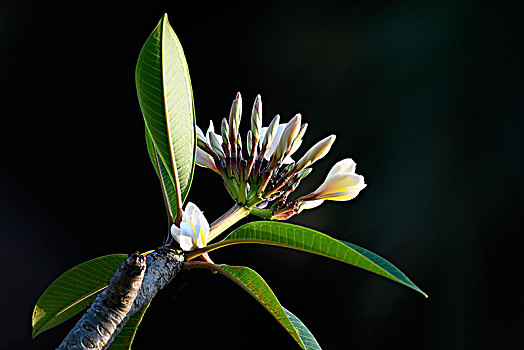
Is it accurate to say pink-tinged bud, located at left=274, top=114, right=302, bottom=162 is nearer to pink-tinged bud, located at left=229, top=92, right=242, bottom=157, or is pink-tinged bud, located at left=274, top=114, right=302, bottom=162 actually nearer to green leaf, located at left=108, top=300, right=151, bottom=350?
pink-tinged bud, located at left=229, top=92, right=242, bottom=157

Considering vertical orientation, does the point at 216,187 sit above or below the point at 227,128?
below

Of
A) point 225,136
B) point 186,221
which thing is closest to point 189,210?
point 186,221

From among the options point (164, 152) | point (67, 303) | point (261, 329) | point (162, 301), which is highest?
point (164, 152)

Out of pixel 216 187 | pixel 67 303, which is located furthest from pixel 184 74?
pixel 216 187

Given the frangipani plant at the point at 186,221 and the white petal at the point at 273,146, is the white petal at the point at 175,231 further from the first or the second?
the white petal at the point at 273,146

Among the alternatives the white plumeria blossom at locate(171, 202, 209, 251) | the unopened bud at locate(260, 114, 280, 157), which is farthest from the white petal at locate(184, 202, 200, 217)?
the unopened bud at locate(260, 114, 280, 157)

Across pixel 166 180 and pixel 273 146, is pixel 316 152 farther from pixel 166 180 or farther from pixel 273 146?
pixel 166 180

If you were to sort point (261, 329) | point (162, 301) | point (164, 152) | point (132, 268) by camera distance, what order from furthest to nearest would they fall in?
point (261, 329) → point (162, 301) → point (164, 152) → point (132, 268)

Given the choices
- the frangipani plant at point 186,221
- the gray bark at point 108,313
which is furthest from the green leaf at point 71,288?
the gray bark at point 108,313

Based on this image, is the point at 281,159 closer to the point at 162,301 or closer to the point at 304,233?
the point at 304,233
